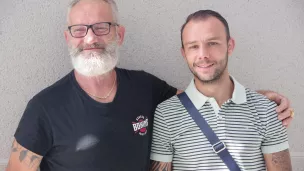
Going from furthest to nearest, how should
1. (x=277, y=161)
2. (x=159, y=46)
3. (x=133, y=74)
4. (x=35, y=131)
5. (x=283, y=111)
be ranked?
(x=159, y=46) → (x=133, y=74) → (x=283, y=111) → (x=277, y=161) → (x=35, y=131)

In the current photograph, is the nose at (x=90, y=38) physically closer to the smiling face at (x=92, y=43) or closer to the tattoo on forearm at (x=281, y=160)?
the smiling face at (x=92, y=43)

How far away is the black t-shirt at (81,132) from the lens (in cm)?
221

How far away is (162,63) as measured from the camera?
10.2 feet

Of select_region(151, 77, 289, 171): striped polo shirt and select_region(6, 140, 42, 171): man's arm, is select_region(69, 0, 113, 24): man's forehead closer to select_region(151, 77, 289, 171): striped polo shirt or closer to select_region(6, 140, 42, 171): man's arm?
select_region(151, 77, 289, 171): striped polo shirt

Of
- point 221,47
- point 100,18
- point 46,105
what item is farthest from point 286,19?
point 46,105

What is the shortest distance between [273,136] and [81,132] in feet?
4.64

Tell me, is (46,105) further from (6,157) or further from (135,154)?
(6,157)

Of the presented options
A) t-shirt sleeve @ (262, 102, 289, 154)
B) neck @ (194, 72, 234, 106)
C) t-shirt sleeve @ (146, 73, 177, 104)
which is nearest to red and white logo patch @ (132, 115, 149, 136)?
t-shirt sleeve @ (146, 73, 177, 104)

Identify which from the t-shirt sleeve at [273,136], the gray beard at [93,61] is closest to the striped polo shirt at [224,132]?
the t-shirt sleeve at [273,136]

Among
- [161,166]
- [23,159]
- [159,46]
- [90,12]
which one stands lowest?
[161,166]

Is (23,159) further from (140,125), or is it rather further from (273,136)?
(273,136)

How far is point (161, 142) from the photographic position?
2.34 meters

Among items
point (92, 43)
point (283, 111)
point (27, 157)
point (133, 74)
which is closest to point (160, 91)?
point (133, 74)

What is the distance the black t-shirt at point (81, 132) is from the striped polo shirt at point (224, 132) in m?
0.21
